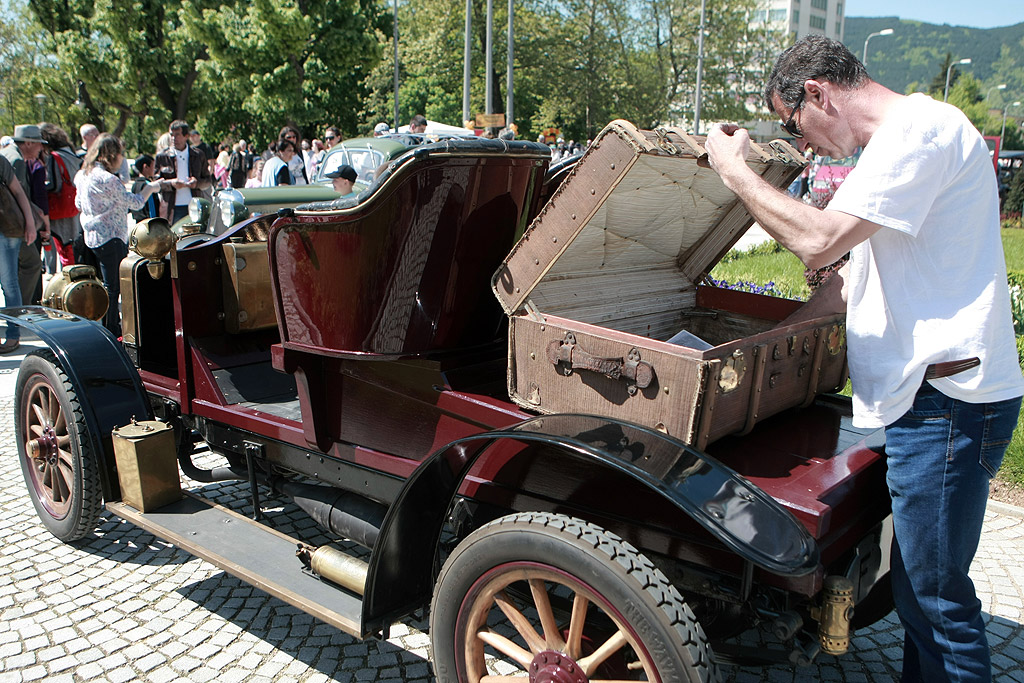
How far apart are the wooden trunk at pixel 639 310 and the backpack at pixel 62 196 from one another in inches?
279

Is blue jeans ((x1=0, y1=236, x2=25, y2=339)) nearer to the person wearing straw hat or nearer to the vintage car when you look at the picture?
the person wearing straw hat

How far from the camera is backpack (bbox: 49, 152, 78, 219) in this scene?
7.67 meters

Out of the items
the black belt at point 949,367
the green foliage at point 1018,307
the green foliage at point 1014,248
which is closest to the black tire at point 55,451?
the black belt at point 949,367

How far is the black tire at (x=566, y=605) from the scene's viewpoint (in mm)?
1716

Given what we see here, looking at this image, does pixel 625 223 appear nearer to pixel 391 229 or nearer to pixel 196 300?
pixel 391 229

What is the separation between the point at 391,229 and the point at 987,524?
11.1ft

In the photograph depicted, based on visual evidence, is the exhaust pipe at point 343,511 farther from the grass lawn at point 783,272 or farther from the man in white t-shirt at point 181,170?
the man in white t-shirt at point 181,170

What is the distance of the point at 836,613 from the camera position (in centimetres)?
186

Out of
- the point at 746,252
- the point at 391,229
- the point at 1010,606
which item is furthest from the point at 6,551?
the point at 746,252

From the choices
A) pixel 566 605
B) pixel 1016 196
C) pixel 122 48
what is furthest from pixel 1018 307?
pixel 122 48

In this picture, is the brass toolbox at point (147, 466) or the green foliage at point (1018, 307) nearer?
the brass toolbox at point (147, 466)

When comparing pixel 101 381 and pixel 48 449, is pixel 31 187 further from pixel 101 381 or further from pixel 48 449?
pixel 101 381

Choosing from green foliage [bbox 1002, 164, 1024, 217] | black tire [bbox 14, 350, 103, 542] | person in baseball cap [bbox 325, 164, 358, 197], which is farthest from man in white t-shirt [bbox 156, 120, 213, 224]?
green foliage [bbox 1002, 164, 1024, 217]

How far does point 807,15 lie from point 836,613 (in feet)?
457
